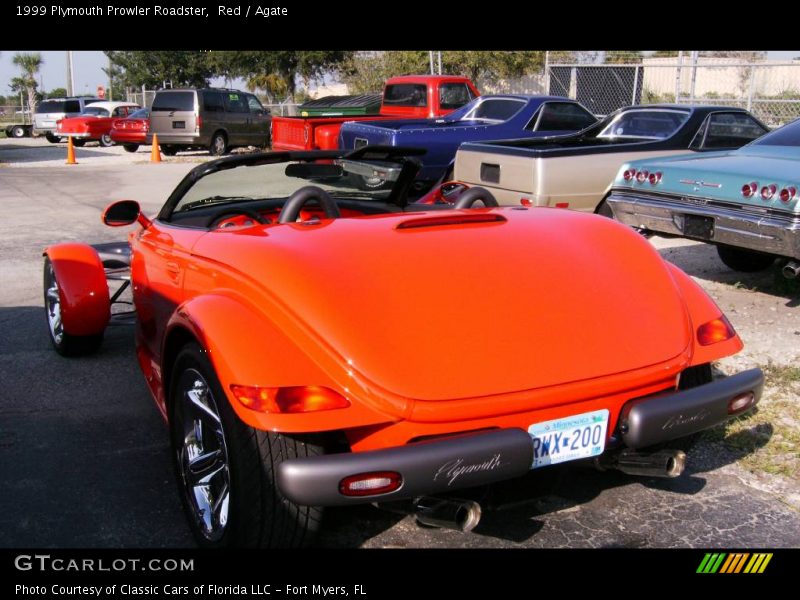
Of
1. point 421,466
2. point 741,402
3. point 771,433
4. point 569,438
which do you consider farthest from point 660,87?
point 421,466

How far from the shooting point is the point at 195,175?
164 inches

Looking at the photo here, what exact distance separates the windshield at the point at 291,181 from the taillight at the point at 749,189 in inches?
125

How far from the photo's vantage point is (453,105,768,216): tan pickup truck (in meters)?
8.11

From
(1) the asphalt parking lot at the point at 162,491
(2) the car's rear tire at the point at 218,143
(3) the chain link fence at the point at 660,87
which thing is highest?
(3) the chain link fence at the point at 660,87

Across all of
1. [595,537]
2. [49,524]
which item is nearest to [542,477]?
[595,537]

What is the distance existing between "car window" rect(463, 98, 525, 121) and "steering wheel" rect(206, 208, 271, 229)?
8.84 metres

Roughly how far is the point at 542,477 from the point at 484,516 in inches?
21.8

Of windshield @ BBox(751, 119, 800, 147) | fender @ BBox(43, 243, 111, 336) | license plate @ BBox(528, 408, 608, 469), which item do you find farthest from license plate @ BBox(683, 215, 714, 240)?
fender @ BBox(43, 243, 111, 336)

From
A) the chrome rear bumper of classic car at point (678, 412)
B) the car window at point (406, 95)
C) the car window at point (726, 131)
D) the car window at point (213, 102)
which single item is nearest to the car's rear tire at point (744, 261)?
the car window at point (726, 131)

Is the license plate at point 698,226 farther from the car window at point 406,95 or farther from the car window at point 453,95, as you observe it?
the car window at point 406,95

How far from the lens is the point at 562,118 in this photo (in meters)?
12.7

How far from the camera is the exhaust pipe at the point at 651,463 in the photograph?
9.95ft

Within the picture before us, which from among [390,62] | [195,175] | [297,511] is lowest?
[297,511]
